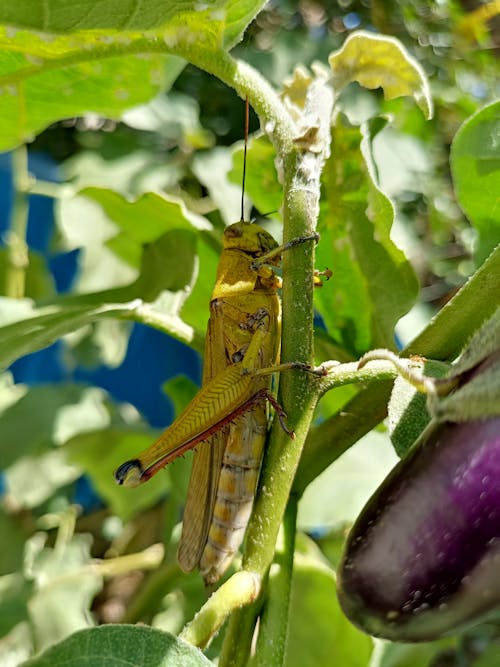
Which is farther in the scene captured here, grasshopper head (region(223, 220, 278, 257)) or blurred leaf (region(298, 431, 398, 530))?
blurred leaf (region(298, 431, 398, 530))

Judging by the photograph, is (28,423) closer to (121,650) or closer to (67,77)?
(67,77)

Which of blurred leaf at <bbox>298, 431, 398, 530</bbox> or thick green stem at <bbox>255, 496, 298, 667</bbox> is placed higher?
thick green stem at <bbox>255, 496, 298, 667</bbox>

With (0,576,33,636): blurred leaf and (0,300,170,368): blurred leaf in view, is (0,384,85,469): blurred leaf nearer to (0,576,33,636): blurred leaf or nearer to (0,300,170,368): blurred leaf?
(0,576,33,636): blurred leaf

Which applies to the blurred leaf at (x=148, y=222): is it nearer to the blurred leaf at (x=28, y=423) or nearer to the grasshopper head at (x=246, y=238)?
the grasshopper head at (x=246, y=238)

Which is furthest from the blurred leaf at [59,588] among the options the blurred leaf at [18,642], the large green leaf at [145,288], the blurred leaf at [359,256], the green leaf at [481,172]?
the green leaf at [481,172]

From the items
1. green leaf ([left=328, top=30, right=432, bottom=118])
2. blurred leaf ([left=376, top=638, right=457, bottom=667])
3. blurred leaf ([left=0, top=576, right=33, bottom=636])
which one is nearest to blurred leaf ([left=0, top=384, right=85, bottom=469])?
blurred leaf ([left=0, top=576, right=33, bottom=636])

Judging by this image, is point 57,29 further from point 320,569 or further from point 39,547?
point 39,547
